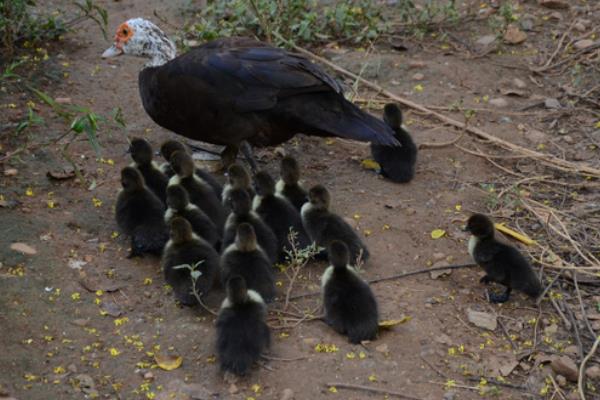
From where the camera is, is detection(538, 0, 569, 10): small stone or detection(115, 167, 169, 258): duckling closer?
detection(115, 167, 169, 258): duckling

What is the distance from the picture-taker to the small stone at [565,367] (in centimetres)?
471

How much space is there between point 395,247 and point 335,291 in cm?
101

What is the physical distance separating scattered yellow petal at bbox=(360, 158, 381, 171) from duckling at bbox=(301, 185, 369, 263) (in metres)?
1.08

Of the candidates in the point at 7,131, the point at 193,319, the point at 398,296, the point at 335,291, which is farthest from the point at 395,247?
the point at 7,131

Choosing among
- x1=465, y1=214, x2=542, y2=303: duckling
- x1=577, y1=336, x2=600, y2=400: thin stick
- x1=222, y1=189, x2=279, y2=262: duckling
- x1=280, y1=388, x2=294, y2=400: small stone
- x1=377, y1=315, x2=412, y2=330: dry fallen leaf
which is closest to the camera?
x1=280, y1=388, x2=294, y2=400: small stone

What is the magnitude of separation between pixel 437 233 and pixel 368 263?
0.60m

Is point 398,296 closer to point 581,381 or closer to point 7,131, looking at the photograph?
point 581,381

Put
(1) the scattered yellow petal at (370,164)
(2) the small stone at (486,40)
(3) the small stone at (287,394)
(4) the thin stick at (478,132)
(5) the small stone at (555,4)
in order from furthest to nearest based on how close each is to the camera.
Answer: (5) the small stone at (555,4) < (2) the small stone at (486,40) < (1) the scattered yellow petal at (370,164) < (4) the thin stick at (478,132) < (3) the small stone at (287,394)

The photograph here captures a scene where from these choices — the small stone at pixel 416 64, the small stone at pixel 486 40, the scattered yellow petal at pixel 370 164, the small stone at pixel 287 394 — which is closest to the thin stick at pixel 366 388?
the small stone at pixel 287 394

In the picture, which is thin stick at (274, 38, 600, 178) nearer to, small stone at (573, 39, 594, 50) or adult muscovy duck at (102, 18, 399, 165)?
small stone at (573, 39, 594, 50)

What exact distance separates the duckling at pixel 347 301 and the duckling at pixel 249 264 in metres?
0.32

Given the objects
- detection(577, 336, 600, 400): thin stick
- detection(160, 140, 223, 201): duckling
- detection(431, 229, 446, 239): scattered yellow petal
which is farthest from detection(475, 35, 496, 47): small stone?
detection(577, 336, 600, 400): thin stick

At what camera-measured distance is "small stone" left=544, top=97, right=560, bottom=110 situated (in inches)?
→ 293

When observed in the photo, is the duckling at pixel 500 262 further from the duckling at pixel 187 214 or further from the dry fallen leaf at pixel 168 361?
the dry fallen leaf at pixel 168 361
